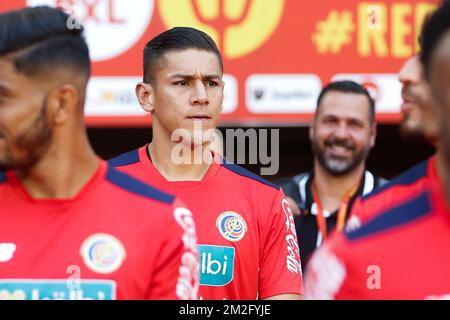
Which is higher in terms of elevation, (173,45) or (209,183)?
(173,45)

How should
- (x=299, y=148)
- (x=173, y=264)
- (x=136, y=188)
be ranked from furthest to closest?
(x=299, y=148)
(x=136, y=188)
(x=173, y=264)

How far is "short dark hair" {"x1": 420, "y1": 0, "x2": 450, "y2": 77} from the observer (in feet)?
7.69

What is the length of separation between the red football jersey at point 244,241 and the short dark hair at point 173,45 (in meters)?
0.68

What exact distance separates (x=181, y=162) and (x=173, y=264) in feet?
5.08

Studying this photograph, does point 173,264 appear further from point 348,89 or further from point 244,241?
point 348,89

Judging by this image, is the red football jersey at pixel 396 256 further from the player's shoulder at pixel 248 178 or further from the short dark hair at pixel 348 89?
the short dark hair at pixel 348 89

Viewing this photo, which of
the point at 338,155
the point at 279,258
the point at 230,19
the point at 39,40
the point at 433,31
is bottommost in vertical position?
the point at 279,258

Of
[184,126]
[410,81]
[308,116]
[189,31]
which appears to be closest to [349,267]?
[410,81]

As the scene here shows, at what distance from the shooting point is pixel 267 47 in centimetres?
688

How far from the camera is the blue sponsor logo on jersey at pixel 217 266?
163 inches

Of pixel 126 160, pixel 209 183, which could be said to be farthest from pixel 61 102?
pixel 126 160

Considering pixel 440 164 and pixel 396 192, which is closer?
pixel 440 164

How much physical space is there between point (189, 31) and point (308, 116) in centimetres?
232

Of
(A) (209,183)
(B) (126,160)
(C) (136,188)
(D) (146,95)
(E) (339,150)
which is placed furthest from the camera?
(E) (339,150)
